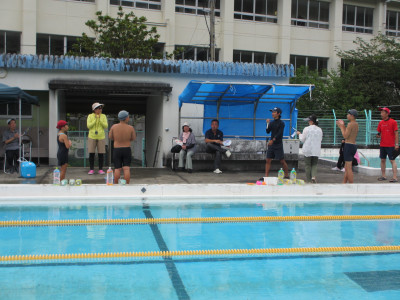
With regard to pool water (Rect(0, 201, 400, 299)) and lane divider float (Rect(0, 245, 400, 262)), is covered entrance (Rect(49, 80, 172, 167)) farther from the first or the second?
lane divider float (Rect(0, 245, 400, 262))

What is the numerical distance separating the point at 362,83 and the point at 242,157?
19961 millimetres

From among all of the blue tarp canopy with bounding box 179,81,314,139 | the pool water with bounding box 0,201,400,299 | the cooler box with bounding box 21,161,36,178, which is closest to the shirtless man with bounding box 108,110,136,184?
the pool water with bounding box 0,201,400,299

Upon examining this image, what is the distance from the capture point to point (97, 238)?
6270mm

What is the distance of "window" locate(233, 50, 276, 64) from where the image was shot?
32656 mm

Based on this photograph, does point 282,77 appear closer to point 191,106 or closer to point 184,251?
point 191,106

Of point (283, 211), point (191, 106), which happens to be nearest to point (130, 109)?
point (191, 106)

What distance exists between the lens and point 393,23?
37.5m

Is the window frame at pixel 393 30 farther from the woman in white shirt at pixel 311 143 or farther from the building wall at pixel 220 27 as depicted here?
the woman in white shirt at pixel 311 143

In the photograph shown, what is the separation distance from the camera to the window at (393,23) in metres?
37.1

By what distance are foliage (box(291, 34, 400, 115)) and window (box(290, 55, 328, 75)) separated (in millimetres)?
2925

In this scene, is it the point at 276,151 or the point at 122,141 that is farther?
the point at 276,151

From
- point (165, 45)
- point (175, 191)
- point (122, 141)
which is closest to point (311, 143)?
point (175, 191)

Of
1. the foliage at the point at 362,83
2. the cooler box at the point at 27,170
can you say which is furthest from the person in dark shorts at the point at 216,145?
the foliage at the point at 362,83

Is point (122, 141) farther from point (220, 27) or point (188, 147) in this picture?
point (220, 27)
